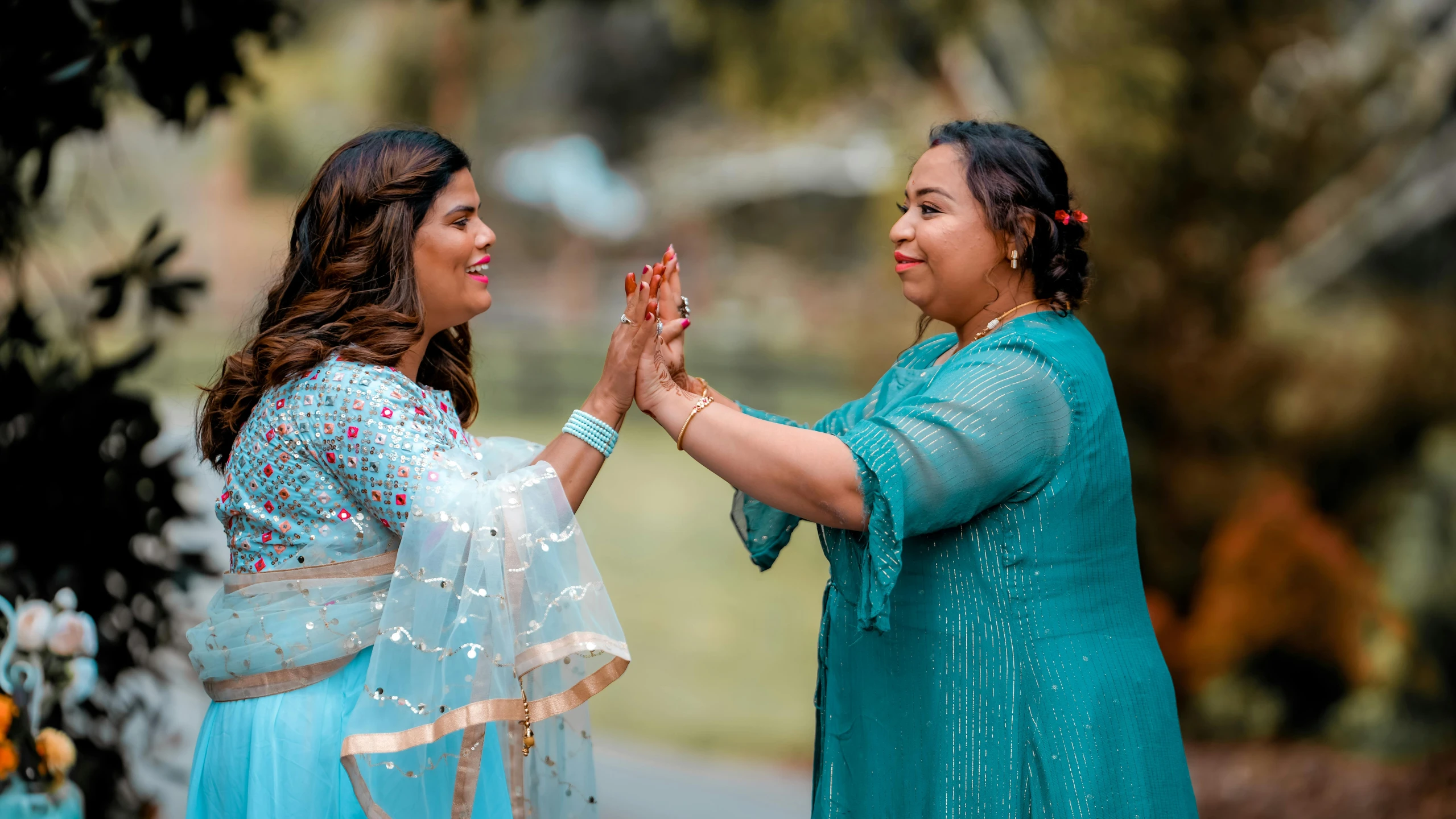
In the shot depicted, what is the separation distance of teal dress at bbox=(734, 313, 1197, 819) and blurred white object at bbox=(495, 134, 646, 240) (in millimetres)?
5339

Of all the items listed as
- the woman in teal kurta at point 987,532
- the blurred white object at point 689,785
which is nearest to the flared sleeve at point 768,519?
the woman in teal kurta at point 987,532

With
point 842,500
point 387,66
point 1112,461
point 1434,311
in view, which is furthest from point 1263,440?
point 387,66

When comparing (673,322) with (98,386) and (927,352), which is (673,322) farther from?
(98,386)

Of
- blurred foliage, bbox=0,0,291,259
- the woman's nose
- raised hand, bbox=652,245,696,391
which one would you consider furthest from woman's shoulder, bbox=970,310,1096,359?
blurred foliage, bbox=0,0,291,259

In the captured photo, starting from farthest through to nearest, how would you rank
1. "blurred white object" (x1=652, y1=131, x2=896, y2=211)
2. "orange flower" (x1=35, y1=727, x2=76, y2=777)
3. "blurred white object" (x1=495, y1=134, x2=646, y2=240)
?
"blurred white object" (x1=495, y1=134, x2=646, y2=240), "blurred white object" (x1=652, y1=131, x2=896, y2=211), "orange flower" (x1=35, y1=727, x2=76, y2=777)

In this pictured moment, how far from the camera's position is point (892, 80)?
5996 millimetres

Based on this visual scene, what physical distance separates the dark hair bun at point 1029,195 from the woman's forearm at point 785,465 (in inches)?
18.8

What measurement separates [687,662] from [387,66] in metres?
3.90

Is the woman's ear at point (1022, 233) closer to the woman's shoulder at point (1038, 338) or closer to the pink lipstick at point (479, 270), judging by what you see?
the woman's shoulder at point (1038, 338)

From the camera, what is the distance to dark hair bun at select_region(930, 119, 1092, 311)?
197 centimetres

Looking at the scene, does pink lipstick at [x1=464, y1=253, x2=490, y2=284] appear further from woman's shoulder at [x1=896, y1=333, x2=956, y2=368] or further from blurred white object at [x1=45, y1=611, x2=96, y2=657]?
blurred white object at [x1=45, y1=611, x2=96, y2=657]

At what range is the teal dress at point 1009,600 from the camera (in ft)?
5.95

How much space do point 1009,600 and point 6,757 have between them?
1.93 m

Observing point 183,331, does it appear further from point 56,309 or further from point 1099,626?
point 1099,626
